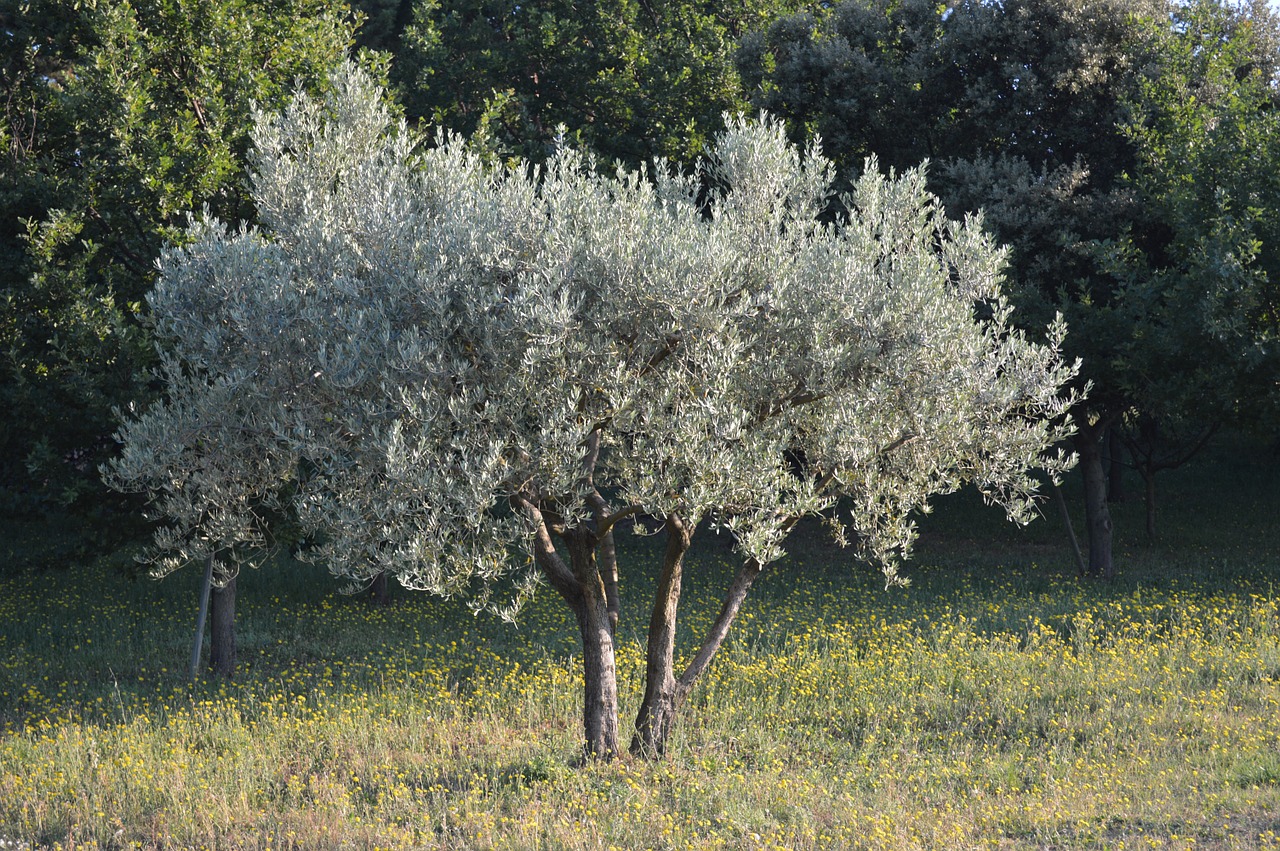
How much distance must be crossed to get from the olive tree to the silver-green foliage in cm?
3

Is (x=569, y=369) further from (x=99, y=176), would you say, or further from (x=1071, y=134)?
(x=1071, y=134)

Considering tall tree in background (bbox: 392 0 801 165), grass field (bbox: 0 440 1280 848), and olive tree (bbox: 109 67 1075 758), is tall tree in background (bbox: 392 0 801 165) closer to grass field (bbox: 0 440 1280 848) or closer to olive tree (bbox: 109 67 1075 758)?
grass field (bbox: 0 440 1280 848)

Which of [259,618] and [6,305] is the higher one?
[6,305]

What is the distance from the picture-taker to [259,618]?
714 inches

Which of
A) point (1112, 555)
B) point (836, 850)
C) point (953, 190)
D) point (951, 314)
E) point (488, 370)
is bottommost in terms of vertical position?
point (836, 850)

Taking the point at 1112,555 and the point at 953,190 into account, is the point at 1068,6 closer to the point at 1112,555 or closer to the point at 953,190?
the point at 953,190

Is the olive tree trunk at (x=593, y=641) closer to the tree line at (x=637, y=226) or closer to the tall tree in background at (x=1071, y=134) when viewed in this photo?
the tree line at (x=637, y=226)

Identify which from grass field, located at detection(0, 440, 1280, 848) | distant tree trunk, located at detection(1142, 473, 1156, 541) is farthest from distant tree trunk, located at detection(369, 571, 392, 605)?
distant tree trunk, located at detection(1142, 473, 1156, 541)

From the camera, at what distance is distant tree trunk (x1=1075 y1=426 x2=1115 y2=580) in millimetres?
20594

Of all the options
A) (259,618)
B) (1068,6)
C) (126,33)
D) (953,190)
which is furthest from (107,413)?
(1068,6)

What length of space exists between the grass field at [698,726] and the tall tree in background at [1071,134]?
406cm

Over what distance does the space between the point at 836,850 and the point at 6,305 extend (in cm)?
1109

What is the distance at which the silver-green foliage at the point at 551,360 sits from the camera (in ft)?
25.7

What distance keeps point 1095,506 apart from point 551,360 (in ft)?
53.0
